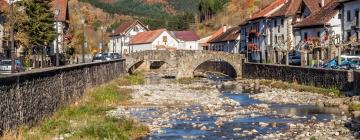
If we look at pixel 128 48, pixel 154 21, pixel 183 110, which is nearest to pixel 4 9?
pixel 183 110

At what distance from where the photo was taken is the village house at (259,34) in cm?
10100

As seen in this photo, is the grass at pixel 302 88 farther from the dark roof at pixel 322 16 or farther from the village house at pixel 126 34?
the village house at pixel 126 34

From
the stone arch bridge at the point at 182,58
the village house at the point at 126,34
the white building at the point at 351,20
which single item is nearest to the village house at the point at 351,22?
the white building at the point at 351,20

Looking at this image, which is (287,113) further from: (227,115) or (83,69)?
(83,69)

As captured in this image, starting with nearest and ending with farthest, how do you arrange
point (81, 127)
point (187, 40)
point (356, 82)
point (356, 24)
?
point (81, 127), point (356, 82), point (356, 24), point (187, 40)

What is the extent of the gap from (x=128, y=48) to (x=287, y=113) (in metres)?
124

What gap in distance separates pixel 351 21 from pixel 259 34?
3202cm

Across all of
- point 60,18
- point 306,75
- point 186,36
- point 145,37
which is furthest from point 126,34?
point 306,75

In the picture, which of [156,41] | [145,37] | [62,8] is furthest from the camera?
[145,37]

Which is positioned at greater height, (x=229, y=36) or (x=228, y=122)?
(x=229, y=36)

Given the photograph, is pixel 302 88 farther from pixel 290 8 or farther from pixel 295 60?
pixel 290 8

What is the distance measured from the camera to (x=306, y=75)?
59.7m

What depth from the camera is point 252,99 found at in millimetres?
50969

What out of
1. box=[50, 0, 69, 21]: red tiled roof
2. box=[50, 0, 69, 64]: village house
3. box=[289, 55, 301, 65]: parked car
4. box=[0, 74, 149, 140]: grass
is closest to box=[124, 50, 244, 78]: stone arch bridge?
box=[50, 0, 69, 64]: village house
